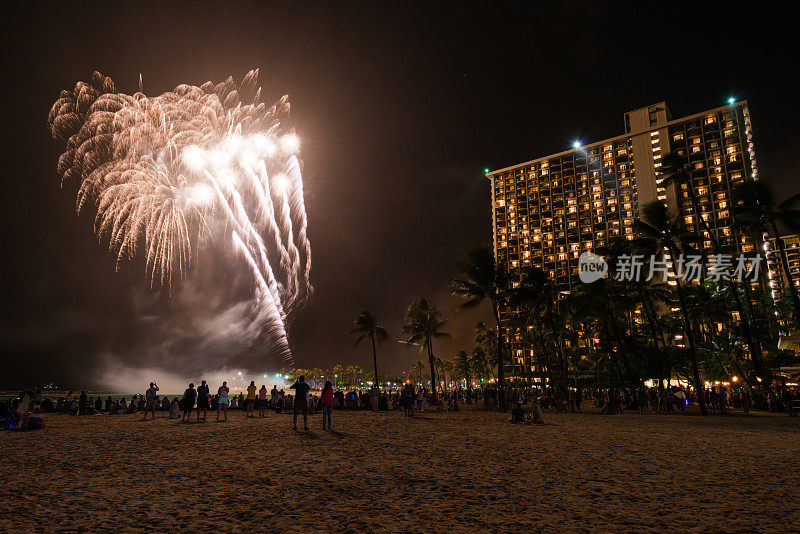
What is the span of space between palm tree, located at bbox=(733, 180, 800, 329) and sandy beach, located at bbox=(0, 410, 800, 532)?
71.9ft

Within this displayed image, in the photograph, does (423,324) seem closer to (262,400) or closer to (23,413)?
(262,400)

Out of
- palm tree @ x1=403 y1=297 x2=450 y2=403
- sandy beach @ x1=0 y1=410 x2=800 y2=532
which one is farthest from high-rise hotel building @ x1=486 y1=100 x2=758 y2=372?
sandy beach @ x1=0 y1=410 x2=800 y2=532

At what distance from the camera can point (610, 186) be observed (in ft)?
428

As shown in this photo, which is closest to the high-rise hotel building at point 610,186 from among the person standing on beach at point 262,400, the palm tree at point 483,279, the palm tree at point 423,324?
the palm tree at point 423,324

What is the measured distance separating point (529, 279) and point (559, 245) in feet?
330

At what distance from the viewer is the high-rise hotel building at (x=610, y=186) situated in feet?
367

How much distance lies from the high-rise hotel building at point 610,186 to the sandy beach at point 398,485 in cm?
10596

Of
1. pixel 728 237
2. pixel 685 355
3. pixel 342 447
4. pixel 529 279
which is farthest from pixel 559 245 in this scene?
pixel 342 447

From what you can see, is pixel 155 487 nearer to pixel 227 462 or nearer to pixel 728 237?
pixel 227 462

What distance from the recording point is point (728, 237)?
107 m

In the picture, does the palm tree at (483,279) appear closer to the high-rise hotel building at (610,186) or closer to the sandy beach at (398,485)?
the sandy beach at (398,485)

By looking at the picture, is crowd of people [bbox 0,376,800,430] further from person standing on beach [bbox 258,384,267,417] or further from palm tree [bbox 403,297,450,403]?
palm tree [bbox 403,297,450,403]

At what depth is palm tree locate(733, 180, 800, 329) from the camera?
95.4ft

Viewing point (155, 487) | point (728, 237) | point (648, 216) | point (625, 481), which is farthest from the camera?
point (728, 237)
